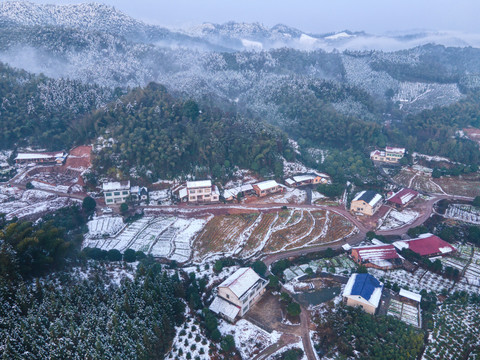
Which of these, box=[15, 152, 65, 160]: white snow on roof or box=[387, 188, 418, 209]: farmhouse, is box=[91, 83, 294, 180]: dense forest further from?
box=[387, 188, 418, 209]: farmhouse

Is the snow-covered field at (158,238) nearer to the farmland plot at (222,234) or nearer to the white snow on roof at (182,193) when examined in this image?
the farmland plot at (222,234)

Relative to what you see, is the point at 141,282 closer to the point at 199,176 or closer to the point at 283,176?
the point at 199,176

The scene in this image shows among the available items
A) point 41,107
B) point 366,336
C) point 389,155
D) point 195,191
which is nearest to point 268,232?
point 195,191

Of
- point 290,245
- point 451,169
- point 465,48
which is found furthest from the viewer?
point 465,48

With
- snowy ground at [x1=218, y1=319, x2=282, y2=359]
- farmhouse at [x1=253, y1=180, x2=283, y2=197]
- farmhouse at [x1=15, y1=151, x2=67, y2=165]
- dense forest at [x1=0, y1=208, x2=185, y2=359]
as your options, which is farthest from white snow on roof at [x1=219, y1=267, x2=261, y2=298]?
farmhouse at [x1=15, y1=151, x2=67, y2=165]

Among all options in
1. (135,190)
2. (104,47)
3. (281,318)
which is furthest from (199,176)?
(104,47)

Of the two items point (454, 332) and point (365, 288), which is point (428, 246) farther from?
point (365, 288)
